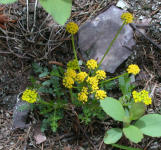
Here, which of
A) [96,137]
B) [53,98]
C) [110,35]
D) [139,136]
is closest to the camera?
[139,136]

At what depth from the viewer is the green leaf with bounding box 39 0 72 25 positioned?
65.0 inches

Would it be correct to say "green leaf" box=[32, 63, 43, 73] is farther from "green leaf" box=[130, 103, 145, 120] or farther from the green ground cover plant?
"green leaf" box=[130, 103, 145, 120]

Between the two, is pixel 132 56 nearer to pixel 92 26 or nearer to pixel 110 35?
pixel 110 35

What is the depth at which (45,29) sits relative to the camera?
102 inches

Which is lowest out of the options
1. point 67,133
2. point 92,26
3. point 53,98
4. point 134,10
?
point 67,133

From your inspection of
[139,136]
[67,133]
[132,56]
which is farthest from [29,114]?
[132,56]

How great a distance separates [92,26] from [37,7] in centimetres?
73

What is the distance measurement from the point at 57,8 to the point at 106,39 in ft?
3.58

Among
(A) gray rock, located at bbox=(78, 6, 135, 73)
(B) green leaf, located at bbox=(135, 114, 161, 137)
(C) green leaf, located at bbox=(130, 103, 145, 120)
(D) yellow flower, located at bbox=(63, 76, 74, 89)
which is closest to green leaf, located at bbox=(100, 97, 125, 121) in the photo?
(C) green leaf, located at bbox=(130, 103, 145, 120)

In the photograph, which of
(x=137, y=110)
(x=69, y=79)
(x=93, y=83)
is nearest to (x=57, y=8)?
(x=69, y=79)

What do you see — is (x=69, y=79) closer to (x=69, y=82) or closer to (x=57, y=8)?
(x=69, y=82)

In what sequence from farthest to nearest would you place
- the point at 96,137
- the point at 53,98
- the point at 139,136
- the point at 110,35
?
the point at 110,35, the point at 53,98, the point at 96,137, the point at 139,136

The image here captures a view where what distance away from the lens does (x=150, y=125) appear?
6.81 ft

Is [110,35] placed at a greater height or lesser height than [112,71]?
greater
